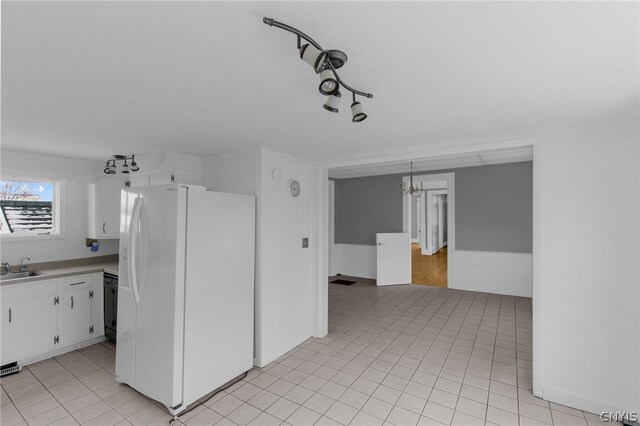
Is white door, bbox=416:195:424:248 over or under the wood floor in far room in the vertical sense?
over

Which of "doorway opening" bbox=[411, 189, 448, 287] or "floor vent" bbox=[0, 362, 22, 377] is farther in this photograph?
"doorway opening" bbox=[411, 189, 448, 287]

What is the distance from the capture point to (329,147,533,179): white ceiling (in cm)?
457

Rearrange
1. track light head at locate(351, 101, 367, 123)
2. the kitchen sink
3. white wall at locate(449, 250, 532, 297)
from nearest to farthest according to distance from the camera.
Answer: track light head at locate(351, 101, 367, 123), the kitchen sink, white wall at locate(449, 250, 532, 297)

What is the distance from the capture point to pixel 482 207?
549cm

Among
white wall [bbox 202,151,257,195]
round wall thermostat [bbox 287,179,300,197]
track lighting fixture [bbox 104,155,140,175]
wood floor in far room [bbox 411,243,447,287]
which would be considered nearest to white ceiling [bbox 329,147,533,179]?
round wall thermostat [bbox 287,179,300,197]

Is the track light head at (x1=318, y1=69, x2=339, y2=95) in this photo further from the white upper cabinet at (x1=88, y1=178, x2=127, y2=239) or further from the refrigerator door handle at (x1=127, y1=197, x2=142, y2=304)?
the white upper cabinet at (x1=88, y1=178, x2=127, y2=239)

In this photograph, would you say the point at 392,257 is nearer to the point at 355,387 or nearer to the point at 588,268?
the point at 355,387

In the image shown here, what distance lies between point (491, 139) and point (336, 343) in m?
2.63

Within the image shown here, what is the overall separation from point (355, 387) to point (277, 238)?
60.9 inches

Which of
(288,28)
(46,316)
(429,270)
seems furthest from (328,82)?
(429,270)

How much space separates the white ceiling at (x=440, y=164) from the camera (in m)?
4.57

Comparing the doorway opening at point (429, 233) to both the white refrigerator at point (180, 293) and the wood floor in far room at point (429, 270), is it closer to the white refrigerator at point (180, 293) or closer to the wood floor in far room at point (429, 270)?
the wood floor in far room at point (429, 270)

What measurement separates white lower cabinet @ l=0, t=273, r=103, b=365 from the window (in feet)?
2.74

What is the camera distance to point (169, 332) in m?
2.27
